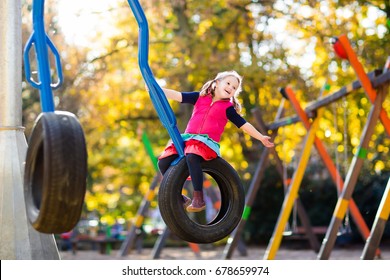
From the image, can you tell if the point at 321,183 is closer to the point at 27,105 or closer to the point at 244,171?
the point at 244,171

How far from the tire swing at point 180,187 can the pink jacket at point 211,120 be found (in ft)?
0.61

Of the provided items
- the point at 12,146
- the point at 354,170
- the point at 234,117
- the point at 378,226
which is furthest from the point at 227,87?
the point at 354,170

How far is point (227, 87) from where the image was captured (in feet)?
14.0

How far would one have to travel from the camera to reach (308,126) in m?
8.77

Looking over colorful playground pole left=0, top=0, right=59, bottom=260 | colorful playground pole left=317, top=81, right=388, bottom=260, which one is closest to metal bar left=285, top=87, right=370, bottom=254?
colorful playground pole left=317, top=81, right=388, bottom=260

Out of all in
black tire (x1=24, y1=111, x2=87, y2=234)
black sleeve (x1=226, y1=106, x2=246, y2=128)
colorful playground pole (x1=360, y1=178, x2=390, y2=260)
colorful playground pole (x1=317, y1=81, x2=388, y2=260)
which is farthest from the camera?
colorful playground pole (x1=317, y1=81, x2=388, y2=260)

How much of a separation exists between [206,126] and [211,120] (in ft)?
0.16

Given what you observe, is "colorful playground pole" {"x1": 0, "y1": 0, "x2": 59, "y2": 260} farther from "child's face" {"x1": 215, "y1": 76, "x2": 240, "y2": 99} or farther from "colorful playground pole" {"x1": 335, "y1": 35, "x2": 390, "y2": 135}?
"colorful playground pole" {"x1": 335, "y1": 35, "x2": 390, "y2": 135}

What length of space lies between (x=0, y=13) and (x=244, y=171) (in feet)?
33.6

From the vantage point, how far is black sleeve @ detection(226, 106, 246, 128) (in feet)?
13.8

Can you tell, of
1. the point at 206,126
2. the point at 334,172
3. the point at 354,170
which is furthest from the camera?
the point at 334,172

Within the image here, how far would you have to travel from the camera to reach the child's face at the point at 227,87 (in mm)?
4273

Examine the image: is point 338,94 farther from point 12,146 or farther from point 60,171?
point 60,171
